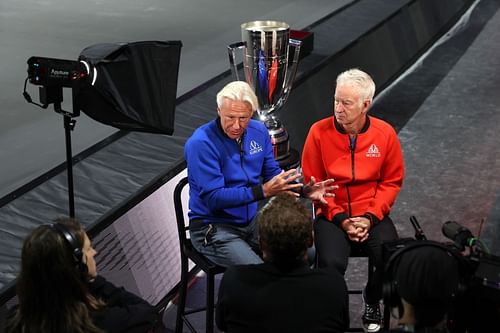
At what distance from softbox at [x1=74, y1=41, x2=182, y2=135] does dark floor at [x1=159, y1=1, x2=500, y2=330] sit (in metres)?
1.02

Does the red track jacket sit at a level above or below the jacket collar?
below

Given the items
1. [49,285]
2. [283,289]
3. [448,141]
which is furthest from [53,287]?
[448,141]

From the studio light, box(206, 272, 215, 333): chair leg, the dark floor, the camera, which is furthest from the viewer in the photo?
the dark floor

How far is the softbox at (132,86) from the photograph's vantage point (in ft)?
11.7

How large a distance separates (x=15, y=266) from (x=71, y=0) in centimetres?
687

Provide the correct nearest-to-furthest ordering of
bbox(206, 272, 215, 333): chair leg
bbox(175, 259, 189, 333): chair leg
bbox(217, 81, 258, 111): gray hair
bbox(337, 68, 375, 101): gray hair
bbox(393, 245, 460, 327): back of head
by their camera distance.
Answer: bbox(393, 245, 460, 327): back of head
bbox(206, 272, 215, 333): chair leg
bbox(217, 81, 258, 111): gray hair
bbox(175, 259, 189, 333): chair leg
bbox(337, 68, 375, 101): gray hair

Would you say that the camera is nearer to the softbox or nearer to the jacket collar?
the jacket collar

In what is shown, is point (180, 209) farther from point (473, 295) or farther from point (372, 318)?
point (473, 295)

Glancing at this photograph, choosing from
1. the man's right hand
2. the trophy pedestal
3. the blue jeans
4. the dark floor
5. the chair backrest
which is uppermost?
the man's right hand

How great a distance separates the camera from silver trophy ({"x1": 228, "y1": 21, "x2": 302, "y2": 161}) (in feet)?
14.9

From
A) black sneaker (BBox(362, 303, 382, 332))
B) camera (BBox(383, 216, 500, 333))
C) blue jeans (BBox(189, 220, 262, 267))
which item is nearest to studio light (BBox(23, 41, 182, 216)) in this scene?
blue jeans (BBox(189, 220, 262, 267))

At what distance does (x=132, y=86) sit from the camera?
371 centimetres

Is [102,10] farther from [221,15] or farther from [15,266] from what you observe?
[15,266]

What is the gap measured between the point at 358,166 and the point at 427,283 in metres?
1.52
